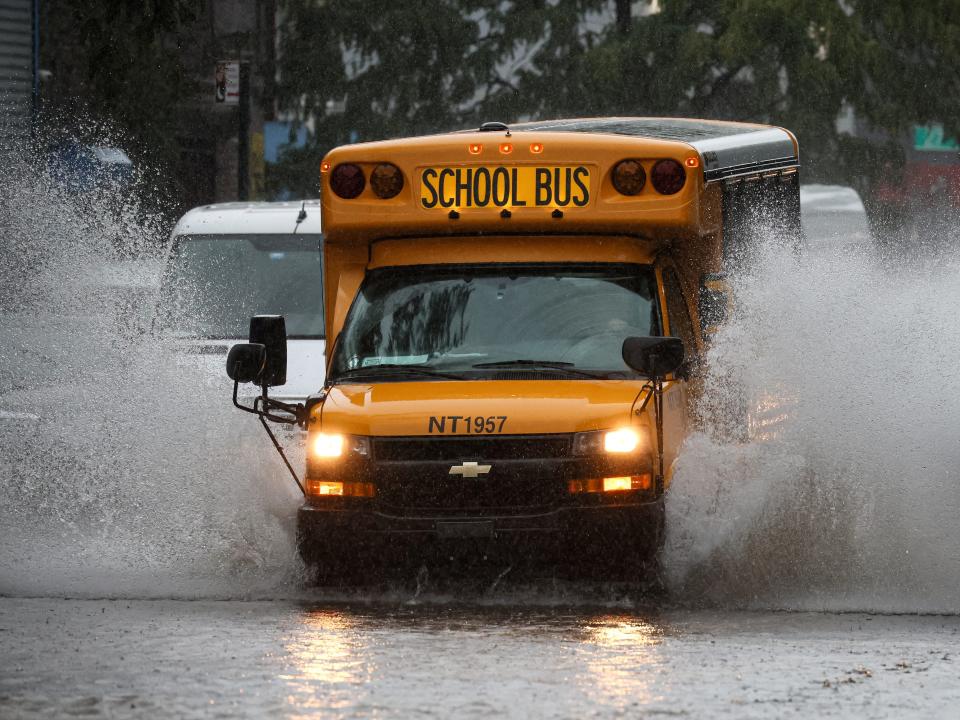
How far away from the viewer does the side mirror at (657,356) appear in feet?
32.0

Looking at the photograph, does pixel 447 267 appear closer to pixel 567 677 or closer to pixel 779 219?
pixel 779 219

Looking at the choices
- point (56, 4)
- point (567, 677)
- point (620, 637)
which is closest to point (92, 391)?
point (620, 637)

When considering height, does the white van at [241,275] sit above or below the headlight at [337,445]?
above

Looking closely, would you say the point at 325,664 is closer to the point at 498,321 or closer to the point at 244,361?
the point at 244,361

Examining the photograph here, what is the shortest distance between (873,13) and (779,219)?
15.2 metres

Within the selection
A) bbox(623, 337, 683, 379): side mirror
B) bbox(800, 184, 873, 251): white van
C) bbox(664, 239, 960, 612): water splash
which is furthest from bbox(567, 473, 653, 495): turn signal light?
bbox(800, 184, 873, 251): white van

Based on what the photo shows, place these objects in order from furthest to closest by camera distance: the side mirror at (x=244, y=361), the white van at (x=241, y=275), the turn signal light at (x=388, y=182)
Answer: the white van at (x=241, y=275) → the turn signal light at (x=388, y=182) → the side mirror at (x=244, y=361)

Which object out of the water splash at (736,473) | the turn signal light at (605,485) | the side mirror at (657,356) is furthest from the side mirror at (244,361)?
the side mirror at (657,356)

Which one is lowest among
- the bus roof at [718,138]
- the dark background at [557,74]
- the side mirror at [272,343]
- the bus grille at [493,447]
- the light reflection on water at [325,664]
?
the light reflection on water at [325,664]

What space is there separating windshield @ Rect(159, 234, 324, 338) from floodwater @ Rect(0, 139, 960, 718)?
1.09 ft

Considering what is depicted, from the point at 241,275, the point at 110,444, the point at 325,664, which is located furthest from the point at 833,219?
the point at 325,664

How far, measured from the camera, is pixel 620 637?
28.4 ft

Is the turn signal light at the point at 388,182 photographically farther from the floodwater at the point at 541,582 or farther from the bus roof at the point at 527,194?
the floodwater at the point at 541,582

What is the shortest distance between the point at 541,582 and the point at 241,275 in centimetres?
622
